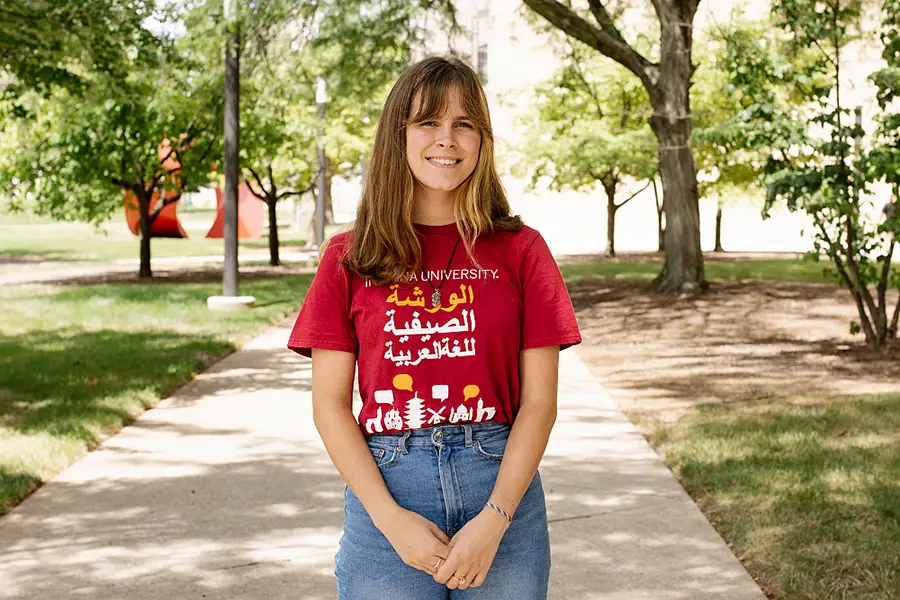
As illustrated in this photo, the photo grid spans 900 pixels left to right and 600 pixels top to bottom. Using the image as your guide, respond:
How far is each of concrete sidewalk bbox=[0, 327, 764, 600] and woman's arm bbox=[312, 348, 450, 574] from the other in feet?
8.04

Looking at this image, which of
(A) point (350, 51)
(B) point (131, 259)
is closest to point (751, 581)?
(A) point (350, 51)

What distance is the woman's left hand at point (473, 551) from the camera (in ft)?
7.25

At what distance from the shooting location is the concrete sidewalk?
4.77 meters

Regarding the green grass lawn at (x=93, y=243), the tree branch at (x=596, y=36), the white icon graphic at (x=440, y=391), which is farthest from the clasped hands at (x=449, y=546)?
the green grass lawn at (x=93, y=243)

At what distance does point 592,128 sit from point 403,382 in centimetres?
2712

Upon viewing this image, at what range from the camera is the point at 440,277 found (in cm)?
237

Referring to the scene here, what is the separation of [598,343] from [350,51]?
314 inches

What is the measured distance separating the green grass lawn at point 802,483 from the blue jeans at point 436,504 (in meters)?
2.55

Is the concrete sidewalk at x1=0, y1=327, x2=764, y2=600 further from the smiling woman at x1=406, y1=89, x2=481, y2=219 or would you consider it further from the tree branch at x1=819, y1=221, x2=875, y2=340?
the tree branch at x1=819, y1=221, x2=875, y2=340

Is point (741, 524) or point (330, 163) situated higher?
point (330, 163)

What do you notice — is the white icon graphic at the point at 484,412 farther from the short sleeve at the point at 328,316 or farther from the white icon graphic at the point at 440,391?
the short sleeve at the point at 328,316

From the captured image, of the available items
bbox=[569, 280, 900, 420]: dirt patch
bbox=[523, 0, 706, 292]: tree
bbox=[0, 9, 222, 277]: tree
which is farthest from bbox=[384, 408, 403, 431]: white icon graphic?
bbox=[0, 9, 222, 277]: tree

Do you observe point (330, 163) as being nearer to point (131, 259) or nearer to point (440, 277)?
point (131, 259)

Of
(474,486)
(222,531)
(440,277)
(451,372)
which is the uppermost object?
(440,277)
